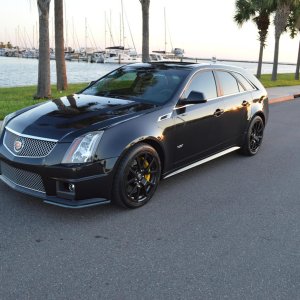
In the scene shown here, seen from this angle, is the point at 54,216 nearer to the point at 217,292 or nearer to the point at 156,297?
the point at 156,297

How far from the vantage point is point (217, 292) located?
2977 millimetres

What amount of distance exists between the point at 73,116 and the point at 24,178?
865mm

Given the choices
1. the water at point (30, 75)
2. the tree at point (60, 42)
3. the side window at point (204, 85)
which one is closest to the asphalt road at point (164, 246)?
the side window at point (204, 85)

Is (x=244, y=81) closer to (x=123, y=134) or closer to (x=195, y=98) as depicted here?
(x=195, y=98)

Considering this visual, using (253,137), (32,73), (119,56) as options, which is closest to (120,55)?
(119,56)

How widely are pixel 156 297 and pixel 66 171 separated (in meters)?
1.60

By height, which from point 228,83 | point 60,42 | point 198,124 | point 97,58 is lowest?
point 97,58

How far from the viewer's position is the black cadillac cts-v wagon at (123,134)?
4.01 metres

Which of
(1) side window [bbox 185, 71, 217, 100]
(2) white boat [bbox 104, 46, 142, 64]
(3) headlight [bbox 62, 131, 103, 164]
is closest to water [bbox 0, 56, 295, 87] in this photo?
(1) side window [bbox 185, 71, 217, 100]

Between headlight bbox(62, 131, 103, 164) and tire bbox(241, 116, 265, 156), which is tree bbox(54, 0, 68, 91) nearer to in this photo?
tire bbox(241, 116, 265, 156)

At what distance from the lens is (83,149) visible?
3998mm

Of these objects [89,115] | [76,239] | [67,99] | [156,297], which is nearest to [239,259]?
[156,297]

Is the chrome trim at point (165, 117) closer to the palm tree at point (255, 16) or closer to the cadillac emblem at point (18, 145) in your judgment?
the cadillac emblem at point (18, 145)

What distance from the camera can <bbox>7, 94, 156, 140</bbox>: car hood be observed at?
13.6ft
